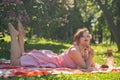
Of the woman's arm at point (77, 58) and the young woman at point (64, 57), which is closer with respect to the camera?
the woman's arm at point (77, 58)

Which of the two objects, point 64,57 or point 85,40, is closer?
point 85,40

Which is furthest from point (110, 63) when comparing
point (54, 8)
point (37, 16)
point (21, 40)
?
point (54, 8)

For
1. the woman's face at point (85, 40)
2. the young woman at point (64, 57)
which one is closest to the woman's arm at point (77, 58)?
the young woman at point (64, 57)

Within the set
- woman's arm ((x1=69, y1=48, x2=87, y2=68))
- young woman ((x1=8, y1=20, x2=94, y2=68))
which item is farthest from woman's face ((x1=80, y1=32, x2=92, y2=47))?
woman's arm ((x1=69, y1=48, x2=87, y2=68))

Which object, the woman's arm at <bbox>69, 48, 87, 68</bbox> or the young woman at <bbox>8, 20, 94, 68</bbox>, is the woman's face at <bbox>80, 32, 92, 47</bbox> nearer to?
the young woman at <bbox>8, 20, 94, 68</bbox>

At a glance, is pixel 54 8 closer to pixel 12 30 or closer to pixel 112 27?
pixel 112 27

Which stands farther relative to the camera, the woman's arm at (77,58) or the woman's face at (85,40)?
the woman's face at (85,40)

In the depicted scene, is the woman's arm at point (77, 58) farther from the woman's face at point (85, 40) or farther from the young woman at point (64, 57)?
the woman's face at point (85, 40)

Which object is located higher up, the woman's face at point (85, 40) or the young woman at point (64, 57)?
the woman's face at point (85, 40)

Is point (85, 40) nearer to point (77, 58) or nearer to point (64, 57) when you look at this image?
point (77, 58)

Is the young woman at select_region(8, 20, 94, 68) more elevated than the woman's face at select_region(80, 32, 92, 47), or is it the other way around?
the woman's face at select_region(80, 32, 92, 47)

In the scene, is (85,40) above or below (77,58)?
above

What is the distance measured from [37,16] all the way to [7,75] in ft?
27.0

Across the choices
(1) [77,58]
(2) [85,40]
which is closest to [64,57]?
(1) [77,58]
